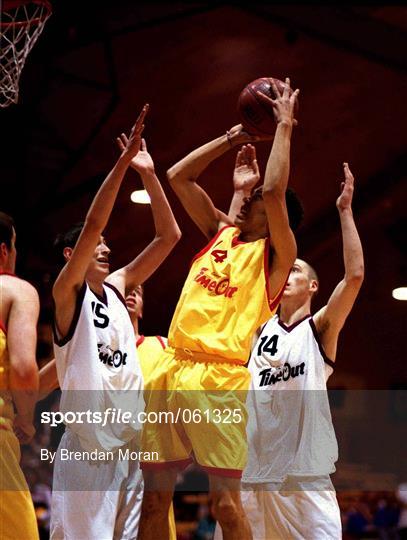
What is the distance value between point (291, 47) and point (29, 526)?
810 cm

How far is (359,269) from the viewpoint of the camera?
18.4 feet

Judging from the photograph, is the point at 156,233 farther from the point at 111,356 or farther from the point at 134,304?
the point at 134,304

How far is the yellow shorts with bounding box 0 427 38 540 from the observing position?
13.0 ft

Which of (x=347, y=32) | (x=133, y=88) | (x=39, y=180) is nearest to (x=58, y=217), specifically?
(x=39, y=180)

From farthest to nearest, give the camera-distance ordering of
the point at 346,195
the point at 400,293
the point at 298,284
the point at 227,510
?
the point at 400,293, the point at 298,284, the point at 346,195, the point at 227,510

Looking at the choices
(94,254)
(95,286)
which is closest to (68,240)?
(94,254)

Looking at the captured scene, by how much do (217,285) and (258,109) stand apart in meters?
0.96

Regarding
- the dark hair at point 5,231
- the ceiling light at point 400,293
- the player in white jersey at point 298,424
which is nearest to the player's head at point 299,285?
the player in white jersey at point 298,424

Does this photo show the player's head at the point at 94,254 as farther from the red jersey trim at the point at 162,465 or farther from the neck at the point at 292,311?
the neck at the point at 292,311

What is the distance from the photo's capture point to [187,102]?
1164cm

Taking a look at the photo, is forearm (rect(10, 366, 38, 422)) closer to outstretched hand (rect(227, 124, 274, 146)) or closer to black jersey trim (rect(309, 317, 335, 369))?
outstretched hand (rect(227, 124, 274, 146))

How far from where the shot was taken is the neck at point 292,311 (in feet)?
19.6

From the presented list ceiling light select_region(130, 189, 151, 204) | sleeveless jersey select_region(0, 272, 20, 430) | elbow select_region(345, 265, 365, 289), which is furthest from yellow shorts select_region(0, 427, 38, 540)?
ceiling light select_region(130, 189, 151, 204)

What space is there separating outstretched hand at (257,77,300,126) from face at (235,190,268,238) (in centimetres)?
45
